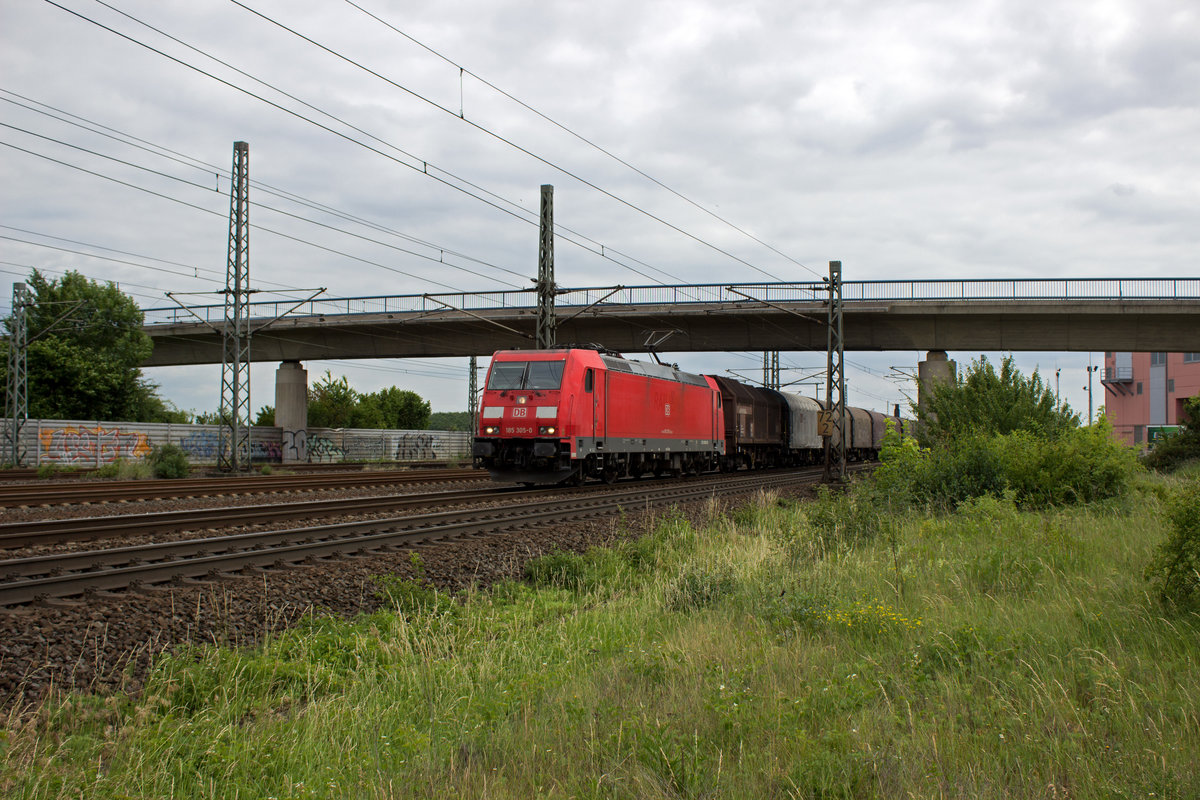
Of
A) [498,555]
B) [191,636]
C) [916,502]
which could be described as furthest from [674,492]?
[191,636]

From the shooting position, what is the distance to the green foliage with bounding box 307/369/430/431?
81688mm

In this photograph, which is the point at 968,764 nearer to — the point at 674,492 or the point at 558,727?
the point at 558,727

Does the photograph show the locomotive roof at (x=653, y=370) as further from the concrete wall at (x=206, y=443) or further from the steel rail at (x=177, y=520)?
the concrete wall at (x=206, y=443)

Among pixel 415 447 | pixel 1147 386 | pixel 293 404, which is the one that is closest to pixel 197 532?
pixel 293 404

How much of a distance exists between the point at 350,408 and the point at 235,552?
7572 cm

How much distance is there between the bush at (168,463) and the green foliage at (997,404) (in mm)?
22134

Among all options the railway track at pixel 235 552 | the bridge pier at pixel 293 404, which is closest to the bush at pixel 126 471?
the railway track at pixel 235 552

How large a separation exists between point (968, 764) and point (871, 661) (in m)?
1.54

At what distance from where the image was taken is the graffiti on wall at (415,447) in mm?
52344

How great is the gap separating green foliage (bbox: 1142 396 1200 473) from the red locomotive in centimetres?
1480

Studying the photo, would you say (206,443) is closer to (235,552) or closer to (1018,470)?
(235,552)

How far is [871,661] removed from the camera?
5.32 meters

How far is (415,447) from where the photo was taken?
53.5 metres

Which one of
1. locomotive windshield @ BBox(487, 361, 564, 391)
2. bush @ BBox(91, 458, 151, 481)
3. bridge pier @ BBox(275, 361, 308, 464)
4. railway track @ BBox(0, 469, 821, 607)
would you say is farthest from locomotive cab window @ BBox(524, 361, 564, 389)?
bridge pier @ BBox(275, 361, 308, 464)
